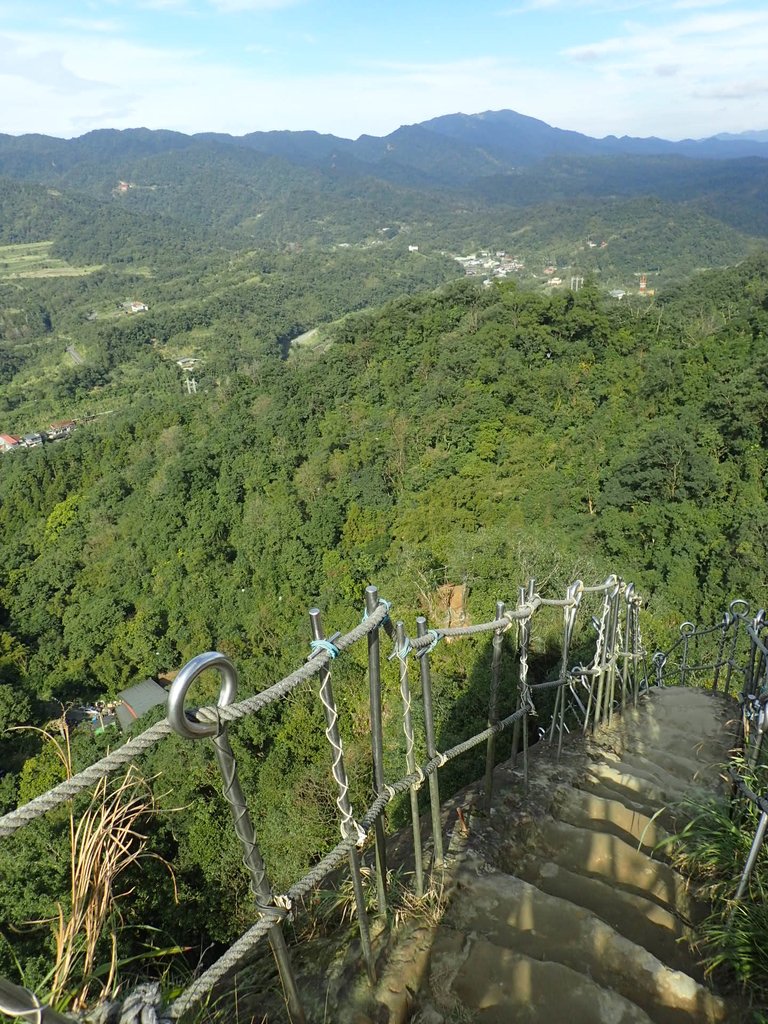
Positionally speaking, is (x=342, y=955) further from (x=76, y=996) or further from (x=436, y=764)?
(x=76, y=996)

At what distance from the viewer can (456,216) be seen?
570 feet

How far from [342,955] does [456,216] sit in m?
195

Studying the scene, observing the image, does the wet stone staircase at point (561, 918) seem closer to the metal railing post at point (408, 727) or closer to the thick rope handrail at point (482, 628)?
the metal railing post at point (408, 727)

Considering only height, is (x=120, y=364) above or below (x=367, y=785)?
above

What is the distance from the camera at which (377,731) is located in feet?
6.82

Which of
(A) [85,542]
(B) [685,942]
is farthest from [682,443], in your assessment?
(A) [85,542]

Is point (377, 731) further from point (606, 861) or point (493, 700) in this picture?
point (606, 861)

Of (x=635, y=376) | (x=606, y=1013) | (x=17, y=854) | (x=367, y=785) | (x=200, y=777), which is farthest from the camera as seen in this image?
(x=635, y=376)

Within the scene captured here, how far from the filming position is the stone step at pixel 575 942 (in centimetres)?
191

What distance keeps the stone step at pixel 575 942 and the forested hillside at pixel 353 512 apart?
4744 millimetres

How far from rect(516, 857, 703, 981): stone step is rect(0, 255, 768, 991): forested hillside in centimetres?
483

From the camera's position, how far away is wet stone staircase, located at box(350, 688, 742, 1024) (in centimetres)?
195

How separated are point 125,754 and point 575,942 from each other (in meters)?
1.93

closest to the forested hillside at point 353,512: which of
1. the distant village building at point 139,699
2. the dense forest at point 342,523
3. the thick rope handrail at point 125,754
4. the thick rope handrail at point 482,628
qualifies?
the dense forest at point 342,523
